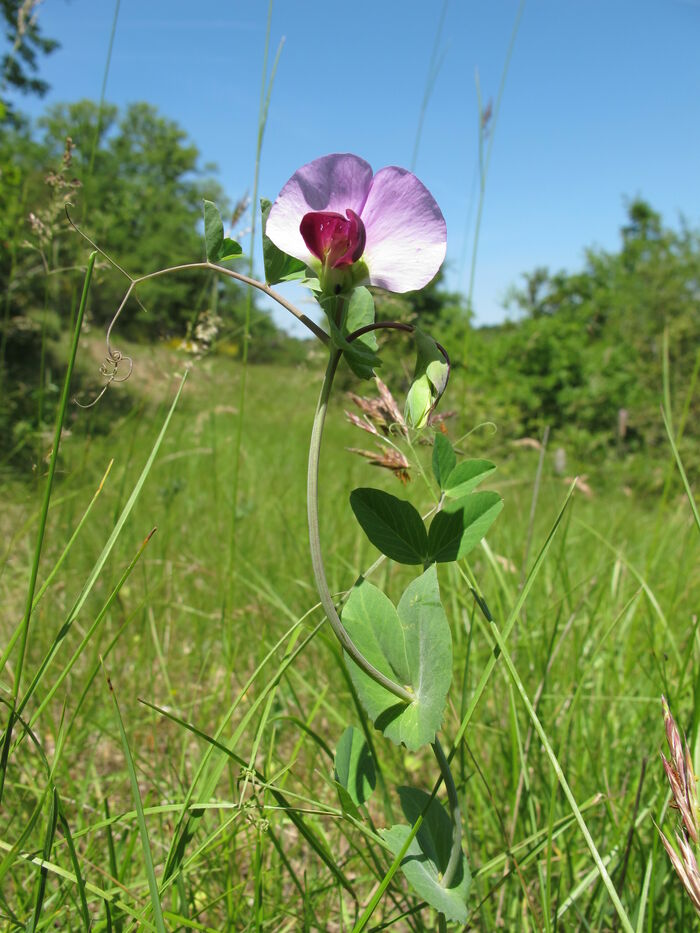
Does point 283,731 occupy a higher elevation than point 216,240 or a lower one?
lower

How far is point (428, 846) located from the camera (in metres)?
0.49

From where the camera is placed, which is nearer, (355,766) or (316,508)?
(316,508)

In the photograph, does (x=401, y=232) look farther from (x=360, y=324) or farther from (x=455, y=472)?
(x=455, y=472)

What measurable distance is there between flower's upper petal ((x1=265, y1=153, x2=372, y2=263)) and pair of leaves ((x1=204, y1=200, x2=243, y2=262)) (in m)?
0.04

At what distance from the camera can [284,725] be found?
45.3 inches

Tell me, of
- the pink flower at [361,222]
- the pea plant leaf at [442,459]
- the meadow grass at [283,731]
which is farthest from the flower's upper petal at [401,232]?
the meadow grass at [283,731]

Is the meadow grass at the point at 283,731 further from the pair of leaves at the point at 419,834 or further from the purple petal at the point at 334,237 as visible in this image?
the purple petal at the point at 334,237

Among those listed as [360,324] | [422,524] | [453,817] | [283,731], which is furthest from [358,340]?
[283,731]

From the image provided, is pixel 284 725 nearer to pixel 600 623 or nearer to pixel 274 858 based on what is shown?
pixel 274 858

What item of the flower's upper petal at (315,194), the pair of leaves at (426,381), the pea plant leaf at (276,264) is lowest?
the pair of leaves at (426,381)

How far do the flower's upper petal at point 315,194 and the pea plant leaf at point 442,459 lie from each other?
6.3 inches

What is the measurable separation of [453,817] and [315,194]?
16.6 inches

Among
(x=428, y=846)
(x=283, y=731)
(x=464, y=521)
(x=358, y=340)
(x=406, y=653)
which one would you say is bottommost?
(x=283, y=731)

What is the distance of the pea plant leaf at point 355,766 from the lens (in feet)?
1.73
